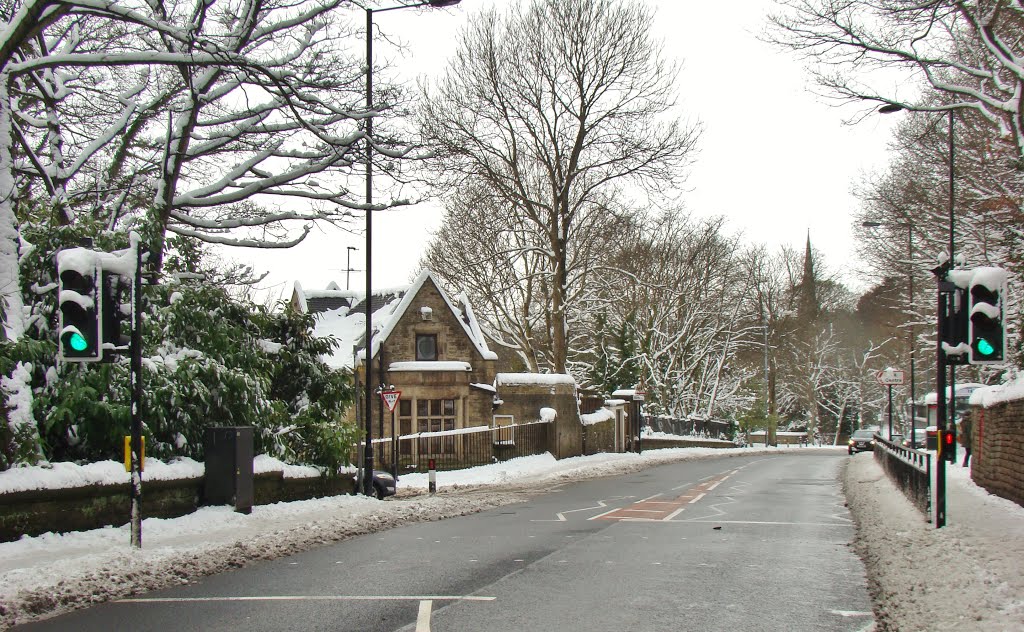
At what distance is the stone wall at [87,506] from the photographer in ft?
34.5

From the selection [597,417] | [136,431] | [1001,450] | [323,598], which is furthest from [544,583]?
[597,417]

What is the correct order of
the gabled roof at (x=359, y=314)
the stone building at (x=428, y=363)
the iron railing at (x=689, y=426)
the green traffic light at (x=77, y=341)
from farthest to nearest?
the iron railing at (x=689, y=426) < the gabled roof at (x=359, y=314) < the stone building at (x=428, y=363) < the green traffic light at (x=77, y=341)

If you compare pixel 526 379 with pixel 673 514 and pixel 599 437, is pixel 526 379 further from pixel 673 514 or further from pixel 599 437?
pixel 673 514

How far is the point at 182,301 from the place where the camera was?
50.6ft

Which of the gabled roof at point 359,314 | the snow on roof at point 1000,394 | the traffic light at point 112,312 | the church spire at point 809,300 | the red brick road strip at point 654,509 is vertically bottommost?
the red brick road strip at point 654,509

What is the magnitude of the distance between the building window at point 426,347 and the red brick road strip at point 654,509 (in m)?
17.5

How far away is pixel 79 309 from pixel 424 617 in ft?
17.4

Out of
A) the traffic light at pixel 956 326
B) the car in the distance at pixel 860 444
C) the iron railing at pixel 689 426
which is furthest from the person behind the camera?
the car in the distance at pixel 860 444

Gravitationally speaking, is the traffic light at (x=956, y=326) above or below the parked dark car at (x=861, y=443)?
above

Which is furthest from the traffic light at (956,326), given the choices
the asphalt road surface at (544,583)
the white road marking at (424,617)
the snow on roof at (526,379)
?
the snow on roof at (526,379)

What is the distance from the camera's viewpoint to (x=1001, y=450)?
17219 mm

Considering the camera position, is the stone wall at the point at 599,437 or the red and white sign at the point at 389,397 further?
the stone wall at the point at 599,437

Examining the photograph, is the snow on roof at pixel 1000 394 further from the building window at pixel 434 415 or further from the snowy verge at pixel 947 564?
the building window at pixel 434 415

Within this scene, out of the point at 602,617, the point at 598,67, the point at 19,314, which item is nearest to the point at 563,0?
the point at 598,67
